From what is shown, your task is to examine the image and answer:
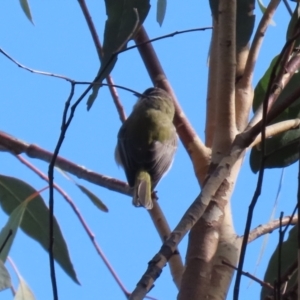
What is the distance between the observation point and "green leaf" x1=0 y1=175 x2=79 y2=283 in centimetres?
192

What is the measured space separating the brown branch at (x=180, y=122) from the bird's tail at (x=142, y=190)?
16.5 inches

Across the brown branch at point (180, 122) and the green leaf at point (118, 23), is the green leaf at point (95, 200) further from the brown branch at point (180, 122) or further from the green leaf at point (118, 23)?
the green leaf at point (118, 23)

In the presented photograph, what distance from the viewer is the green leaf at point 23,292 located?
74.3 inches

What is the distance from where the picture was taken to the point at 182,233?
1.07 metres

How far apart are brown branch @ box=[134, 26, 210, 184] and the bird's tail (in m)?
→ 0.42

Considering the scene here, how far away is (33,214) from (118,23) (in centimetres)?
66

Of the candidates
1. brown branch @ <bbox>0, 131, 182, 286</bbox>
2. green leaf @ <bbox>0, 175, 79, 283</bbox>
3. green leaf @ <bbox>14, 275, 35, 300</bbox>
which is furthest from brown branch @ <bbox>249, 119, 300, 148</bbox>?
green leaf @ <bbox>14, 275, 35, 300</bbox>

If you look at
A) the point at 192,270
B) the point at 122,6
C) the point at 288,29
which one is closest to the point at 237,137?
the point at 192,270

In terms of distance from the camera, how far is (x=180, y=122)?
6.36 ft

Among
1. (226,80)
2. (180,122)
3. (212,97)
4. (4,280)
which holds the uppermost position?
(212,97)

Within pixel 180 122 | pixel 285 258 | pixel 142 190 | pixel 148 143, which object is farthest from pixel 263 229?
pixel 148 143

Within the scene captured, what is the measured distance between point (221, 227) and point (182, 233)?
442 mm

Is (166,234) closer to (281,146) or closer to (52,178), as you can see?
(281,146)

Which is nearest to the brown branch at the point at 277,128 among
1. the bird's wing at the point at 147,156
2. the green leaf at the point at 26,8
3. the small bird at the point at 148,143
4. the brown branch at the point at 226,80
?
the brown branch at the point at 226,80
